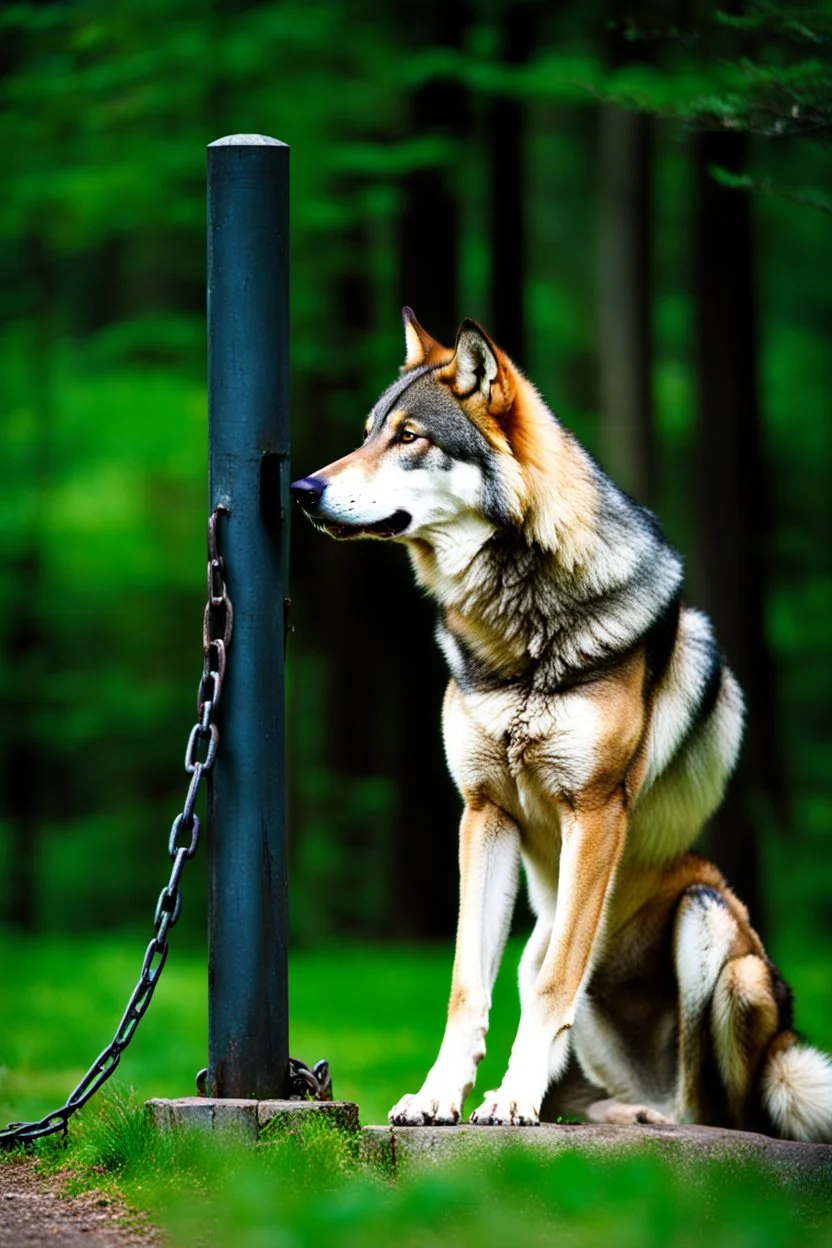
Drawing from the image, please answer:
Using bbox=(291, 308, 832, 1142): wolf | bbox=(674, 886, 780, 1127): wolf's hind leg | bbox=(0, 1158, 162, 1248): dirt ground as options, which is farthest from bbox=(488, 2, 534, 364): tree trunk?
bbox=(0, 1158, 162, 1248): dirt ground

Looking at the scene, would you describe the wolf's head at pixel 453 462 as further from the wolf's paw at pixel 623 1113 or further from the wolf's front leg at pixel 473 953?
the wolf's paw at pixel 623 1113

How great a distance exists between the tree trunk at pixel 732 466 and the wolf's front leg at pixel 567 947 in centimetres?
693

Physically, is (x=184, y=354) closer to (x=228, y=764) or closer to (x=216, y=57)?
(x=216, y=57)

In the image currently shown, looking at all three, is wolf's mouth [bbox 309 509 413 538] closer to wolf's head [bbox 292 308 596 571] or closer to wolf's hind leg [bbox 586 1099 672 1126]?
wolf's head [bbox 292 308 596 571]

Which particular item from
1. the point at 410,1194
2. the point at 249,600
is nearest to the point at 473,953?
the point at 410,1194

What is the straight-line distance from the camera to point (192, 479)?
67.5 ft

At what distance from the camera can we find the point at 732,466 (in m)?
11.9

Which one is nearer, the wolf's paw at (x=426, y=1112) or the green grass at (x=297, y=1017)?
the wolf's paw at (x=426, y=1112)

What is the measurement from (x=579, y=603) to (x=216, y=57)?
945 cm

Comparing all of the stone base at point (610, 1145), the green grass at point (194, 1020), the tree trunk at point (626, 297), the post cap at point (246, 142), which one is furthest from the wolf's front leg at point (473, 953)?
the tree trunk at point (626, 297)

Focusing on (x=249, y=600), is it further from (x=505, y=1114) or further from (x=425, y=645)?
(x=425, y=645)

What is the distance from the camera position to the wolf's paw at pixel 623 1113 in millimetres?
5332

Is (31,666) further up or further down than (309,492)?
further down

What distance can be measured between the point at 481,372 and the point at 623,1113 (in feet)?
8.33
